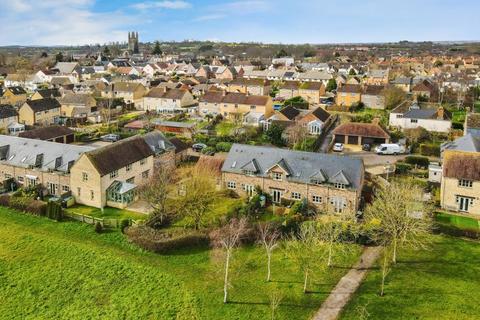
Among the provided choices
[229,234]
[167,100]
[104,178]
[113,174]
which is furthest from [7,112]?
[229,234]

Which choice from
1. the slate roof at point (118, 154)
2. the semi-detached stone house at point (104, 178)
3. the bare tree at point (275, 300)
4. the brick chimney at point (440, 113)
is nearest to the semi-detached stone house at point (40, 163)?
the semi-detached stone house at point (104, 178)

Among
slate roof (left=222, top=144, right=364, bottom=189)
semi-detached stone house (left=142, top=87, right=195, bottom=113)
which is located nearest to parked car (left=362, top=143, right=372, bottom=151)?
slate roof (left=222, top=144, right=364, bottom=189)

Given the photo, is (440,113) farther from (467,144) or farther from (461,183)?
(461,183)

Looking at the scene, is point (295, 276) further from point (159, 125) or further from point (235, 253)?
point (159, 125)

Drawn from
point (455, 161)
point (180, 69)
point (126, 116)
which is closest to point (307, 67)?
point (180, 69)

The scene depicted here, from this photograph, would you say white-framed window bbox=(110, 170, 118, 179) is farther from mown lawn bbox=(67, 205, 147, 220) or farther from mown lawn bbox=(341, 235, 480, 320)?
mown lawn bbox=(341, 235, 480, 320)

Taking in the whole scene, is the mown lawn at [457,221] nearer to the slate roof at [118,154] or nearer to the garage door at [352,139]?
the garage door at [352,139]
